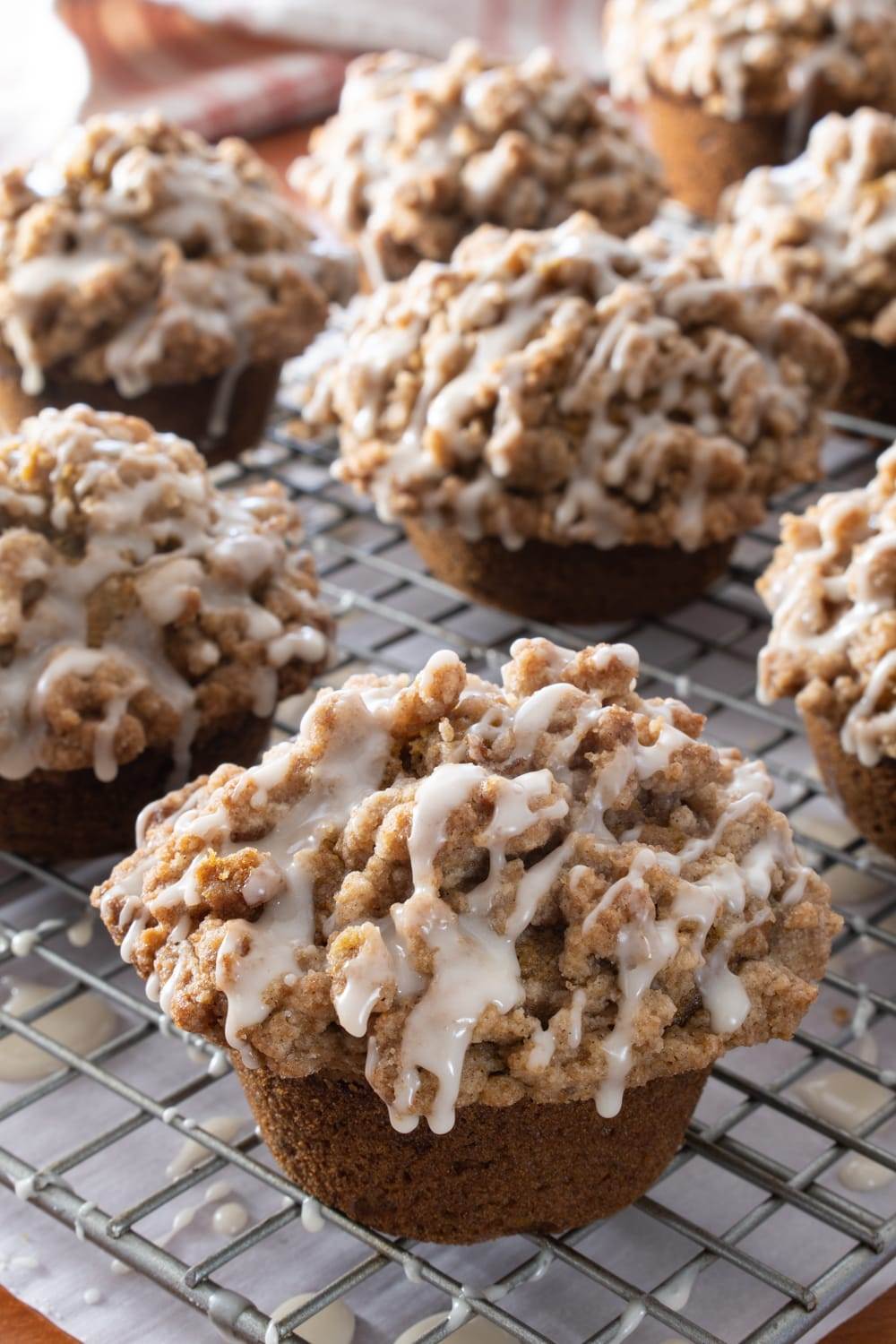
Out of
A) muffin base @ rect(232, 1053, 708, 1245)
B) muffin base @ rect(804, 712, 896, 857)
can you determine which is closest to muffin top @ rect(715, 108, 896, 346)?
muffin base @ rect(804, 712, 896, 857)

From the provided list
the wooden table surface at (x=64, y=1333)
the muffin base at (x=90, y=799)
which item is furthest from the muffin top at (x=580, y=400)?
the wooden table surface at (x=64, y=1333)

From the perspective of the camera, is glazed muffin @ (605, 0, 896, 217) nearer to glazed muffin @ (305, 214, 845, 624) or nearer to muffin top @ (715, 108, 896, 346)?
muffin top @ (715, 108, 896, 346)

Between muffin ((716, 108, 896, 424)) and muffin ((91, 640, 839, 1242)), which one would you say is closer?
muffin ((91, 640, 839, 1242))

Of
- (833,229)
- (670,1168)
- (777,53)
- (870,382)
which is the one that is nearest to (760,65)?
(777,53)

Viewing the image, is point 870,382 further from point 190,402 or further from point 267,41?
point 267,41

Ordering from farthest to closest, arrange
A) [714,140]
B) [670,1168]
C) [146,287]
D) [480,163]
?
1. [714,140]
2. [480,163]
3. [146,287]
4. [670,1168]

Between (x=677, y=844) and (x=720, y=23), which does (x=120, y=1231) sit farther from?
(x=720, y=23)
